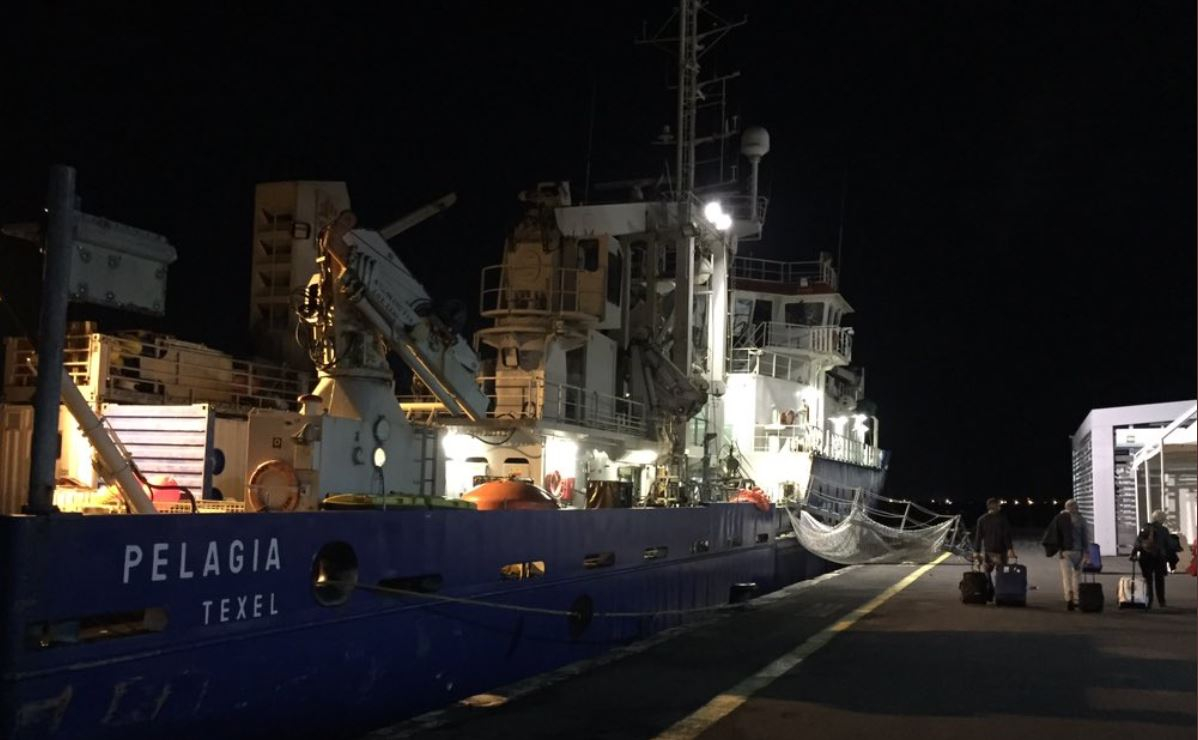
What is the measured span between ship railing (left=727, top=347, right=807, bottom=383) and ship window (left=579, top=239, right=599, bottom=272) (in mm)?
8656

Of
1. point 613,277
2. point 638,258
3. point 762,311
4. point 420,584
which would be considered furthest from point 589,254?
point 762,311

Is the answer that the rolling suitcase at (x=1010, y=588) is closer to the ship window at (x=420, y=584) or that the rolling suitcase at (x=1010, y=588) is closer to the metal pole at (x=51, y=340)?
the ship window at (x=420, y=584)

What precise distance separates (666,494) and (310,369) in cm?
722

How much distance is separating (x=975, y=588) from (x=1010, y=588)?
0.47 metres

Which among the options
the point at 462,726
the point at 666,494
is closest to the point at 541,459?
the point at 666,494

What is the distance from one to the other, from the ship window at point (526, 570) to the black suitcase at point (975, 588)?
21.8 ft

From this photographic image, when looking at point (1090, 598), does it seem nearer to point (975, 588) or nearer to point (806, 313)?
point (975, 588)

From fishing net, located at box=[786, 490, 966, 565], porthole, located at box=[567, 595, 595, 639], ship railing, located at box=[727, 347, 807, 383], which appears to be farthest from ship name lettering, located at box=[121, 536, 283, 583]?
ship railing, located at box=[727, 347, 807, 383]

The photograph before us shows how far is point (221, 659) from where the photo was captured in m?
6.67

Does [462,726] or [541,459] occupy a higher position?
[541,459]

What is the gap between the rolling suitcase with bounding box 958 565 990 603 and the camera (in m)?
14.7

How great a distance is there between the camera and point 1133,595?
1424 cm

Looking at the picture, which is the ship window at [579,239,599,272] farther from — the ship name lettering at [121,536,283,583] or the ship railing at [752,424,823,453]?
the ship name lettering at [121,536,283,583]

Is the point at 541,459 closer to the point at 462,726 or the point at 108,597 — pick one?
the point at 462,726
